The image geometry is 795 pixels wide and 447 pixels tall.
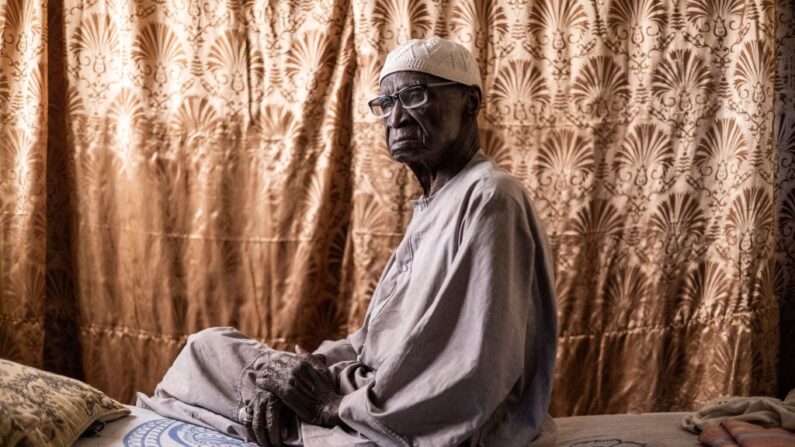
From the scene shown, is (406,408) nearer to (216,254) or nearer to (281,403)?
(281,403)

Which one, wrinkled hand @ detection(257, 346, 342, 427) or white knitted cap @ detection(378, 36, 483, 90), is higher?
white knitted cap @ detection(378, 36, 483, 90)

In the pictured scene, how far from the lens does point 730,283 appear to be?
3.27 metres

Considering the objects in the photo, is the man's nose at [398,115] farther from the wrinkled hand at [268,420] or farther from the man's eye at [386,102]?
the wrinkled hand at [268,420]

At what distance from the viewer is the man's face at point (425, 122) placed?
2096 mm

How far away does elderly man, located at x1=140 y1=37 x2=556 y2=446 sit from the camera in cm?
179

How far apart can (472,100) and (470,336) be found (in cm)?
74

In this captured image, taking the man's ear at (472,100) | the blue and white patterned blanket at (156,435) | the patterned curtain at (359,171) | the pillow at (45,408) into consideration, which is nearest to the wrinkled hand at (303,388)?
the blue and white patterned blanket at (156,435)

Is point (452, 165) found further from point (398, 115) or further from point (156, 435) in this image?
point (156, 435)

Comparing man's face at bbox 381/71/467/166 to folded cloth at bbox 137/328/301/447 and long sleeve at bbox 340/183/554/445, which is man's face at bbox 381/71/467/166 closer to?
long sleeve at bbox 340/183/554/445

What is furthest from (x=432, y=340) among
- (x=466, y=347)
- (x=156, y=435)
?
(x=156, y=435)

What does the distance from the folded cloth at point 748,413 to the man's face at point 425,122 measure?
107 centimetres

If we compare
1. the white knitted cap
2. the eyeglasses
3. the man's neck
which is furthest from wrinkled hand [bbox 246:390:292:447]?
the white knitted cap

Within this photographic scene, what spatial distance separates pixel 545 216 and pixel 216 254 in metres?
1.47

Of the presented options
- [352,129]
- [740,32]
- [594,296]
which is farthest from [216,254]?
[740,32]
